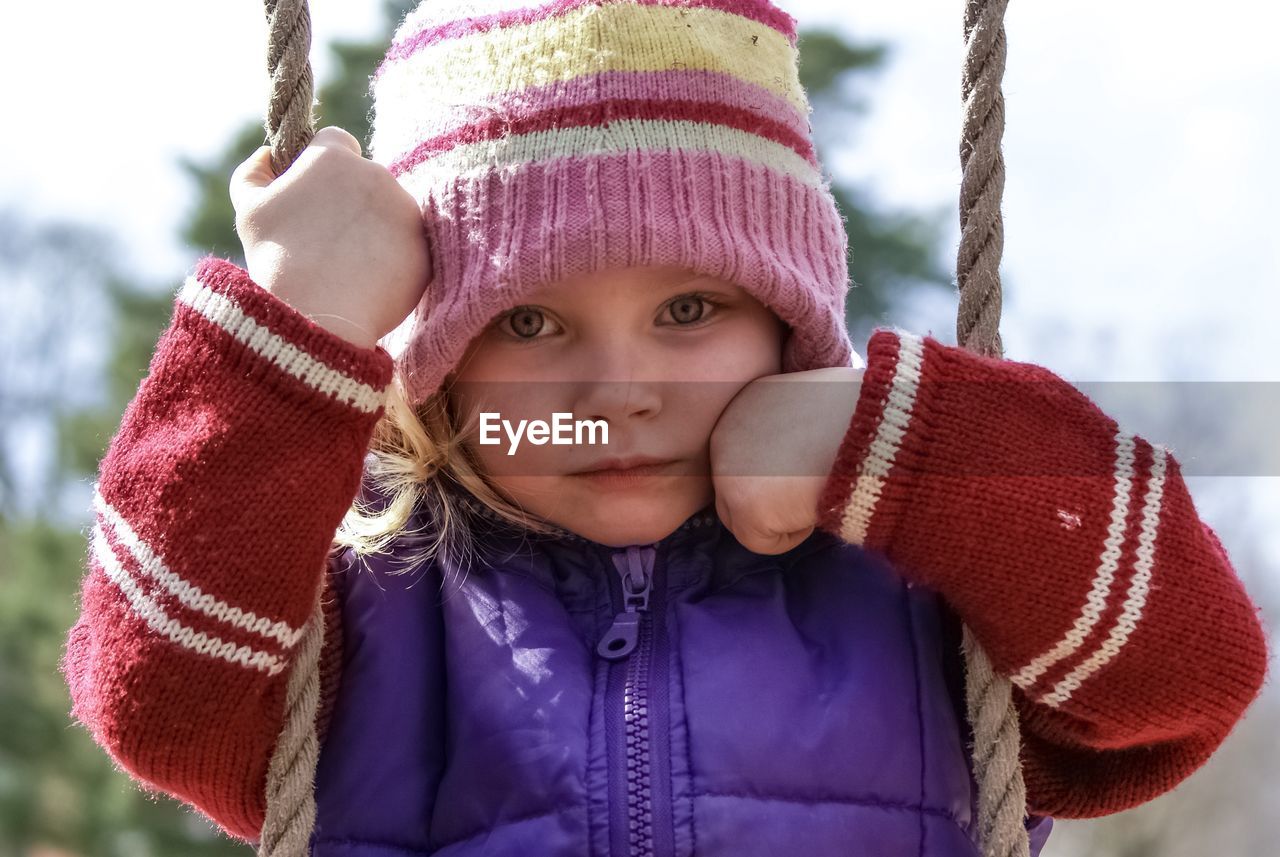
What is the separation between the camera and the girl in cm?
100

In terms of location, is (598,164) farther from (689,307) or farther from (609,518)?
(609,518)

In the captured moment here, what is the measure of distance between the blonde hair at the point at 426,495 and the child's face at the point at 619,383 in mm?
38

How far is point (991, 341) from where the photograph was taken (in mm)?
1106

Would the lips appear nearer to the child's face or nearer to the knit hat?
the child's face

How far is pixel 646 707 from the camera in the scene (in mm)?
1062

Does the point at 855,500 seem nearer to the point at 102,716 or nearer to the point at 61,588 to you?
the point at 102,716

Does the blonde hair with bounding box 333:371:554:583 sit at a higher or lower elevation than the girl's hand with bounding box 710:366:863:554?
lower

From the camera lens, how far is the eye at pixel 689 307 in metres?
1.15

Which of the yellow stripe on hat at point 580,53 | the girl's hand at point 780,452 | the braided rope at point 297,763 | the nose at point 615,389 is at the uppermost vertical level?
the yellow stripe on hat at point 580,53

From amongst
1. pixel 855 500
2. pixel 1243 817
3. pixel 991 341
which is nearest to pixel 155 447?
pixel 855 500

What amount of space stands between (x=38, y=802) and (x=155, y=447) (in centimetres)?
508

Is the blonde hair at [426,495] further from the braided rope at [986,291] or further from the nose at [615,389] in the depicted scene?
the braided rope at [986,291]

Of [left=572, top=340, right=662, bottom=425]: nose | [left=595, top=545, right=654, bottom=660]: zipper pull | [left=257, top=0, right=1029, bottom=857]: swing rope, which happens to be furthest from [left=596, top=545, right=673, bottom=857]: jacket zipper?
[left=257, top=0, right=1029, bottom=857]: swing rope

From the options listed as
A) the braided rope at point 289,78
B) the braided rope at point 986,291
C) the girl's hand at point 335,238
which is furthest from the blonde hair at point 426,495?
the braided rope at point 986,291
